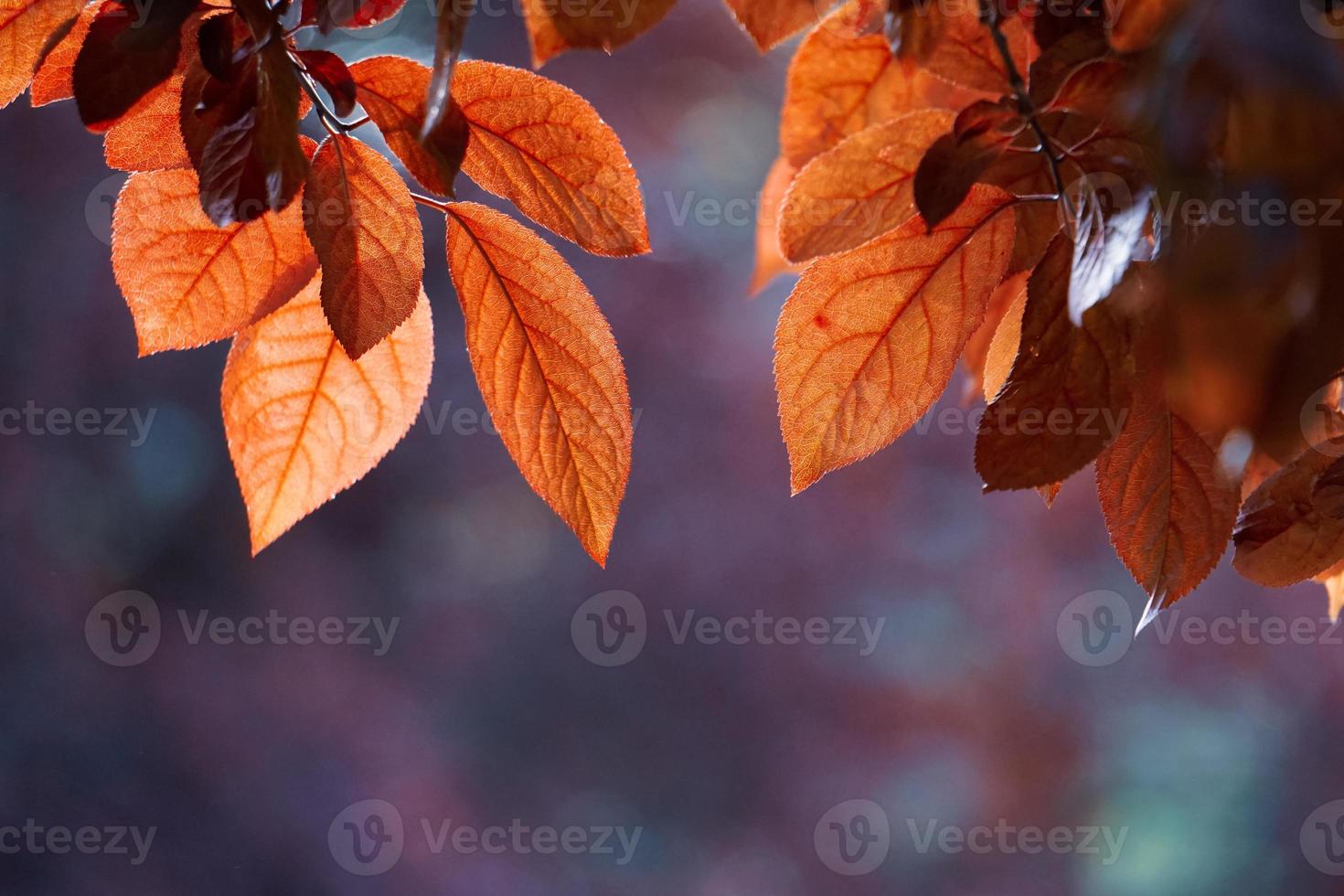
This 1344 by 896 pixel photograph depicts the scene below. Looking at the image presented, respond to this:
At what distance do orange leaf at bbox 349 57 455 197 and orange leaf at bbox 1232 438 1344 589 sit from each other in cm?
31

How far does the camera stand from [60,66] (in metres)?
0.34

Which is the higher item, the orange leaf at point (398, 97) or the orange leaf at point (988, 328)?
the orange leaf at point (398, 97)

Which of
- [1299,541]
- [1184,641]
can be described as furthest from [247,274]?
[1184,641]

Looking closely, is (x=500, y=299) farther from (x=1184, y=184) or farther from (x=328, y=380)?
(x=1184, y=184)

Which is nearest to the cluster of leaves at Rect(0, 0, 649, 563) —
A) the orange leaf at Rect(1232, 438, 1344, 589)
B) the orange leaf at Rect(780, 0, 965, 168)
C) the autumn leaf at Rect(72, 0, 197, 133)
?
the autumn leaf at Rect(72, 0, 197, 133)

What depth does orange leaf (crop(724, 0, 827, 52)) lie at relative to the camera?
34 cm

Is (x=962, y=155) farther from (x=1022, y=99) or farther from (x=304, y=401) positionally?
(x=304, y=401)

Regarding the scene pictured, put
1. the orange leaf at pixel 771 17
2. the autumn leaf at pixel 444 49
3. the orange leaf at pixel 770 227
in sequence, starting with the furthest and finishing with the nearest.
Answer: the orange leaf at pixel 770 227 < the orange leaf at pixel 771 17 < the autumn leaf at pixel 444 49

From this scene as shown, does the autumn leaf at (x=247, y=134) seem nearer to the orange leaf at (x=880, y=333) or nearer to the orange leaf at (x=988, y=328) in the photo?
the orange leaf at (x=880, y=333)

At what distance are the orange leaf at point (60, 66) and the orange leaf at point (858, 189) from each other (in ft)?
0.79

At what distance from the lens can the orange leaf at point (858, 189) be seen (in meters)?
0.35

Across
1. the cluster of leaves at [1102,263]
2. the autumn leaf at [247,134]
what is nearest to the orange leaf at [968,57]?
the cluster of leaves at [1102,263]

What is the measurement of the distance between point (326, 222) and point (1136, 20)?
0.26m

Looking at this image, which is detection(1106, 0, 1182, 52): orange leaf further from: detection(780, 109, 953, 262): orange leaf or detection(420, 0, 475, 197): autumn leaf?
detection(420, 0, 475, 197): autumn leaf
